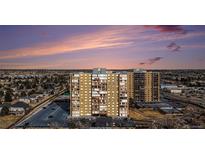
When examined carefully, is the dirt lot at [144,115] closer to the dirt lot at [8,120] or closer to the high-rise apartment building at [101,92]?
the high-rise apartment building at [101,92]

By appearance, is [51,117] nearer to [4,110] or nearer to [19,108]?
[19,108]

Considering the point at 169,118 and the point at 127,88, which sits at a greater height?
the point at 127,88

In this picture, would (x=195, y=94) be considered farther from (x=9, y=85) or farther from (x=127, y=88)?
(x=9, y=85)

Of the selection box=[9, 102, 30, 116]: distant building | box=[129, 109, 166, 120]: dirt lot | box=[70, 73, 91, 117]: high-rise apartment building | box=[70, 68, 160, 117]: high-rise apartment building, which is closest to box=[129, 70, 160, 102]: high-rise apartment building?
box=[70, 68, 160, 117]: high-rise apartment building

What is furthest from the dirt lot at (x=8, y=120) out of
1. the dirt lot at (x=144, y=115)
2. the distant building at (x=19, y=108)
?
the dirt lot at (x=144, y=115)

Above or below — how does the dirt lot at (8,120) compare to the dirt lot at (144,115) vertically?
below

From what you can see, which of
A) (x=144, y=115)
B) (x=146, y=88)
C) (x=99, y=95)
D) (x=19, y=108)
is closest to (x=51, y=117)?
(x=19, y=108)

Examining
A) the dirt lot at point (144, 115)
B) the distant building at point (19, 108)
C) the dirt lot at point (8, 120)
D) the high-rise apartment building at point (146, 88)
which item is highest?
the high-rise apartment building at point (146, 88)
